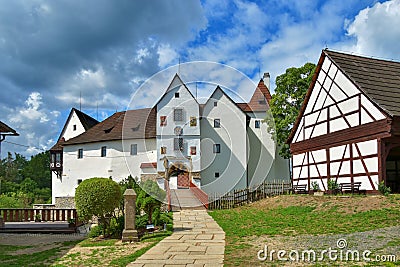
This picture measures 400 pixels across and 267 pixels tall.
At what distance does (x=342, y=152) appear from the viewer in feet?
64.7

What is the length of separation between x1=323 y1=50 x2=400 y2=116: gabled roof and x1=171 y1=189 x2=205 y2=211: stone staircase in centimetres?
1035

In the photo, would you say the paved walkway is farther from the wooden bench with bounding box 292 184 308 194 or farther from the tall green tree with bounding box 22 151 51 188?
the tall green tree with bounding box 22 151 51 188

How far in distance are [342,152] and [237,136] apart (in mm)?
15119

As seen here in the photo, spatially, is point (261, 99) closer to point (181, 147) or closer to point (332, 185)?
point (181, 147)

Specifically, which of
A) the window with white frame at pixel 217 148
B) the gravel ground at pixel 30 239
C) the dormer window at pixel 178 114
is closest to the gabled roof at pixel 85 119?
the dormer window at pixel 178 114

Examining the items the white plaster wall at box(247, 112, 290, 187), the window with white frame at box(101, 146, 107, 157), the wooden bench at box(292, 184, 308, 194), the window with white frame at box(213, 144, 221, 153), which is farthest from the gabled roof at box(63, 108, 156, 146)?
the wooden bench at box(292, 184, 308, 194)

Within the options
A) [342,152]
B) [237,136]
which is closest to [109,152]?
[237,136]

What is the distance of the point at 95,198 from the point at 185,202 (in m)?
12.3

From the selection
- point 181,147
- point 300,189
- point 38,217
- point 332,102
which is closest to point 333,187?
point 300,189

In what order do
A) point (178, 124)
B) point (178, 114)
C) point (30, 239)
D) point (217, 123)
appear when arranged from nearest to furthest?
point (30, 239)
point (178, 114)
point (178, 124)
point (217, 123)

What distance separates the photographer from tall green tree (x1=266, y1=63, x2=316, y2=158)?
29.9 meters

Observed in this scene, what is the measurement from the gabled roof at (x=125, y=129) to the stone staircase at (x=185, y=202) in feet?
32.6

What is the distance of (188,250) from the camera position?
350 inches

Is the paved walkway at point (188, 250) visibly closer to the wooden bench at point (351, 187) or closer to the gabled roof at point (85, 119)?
the wooden bench at point (351, 187)
